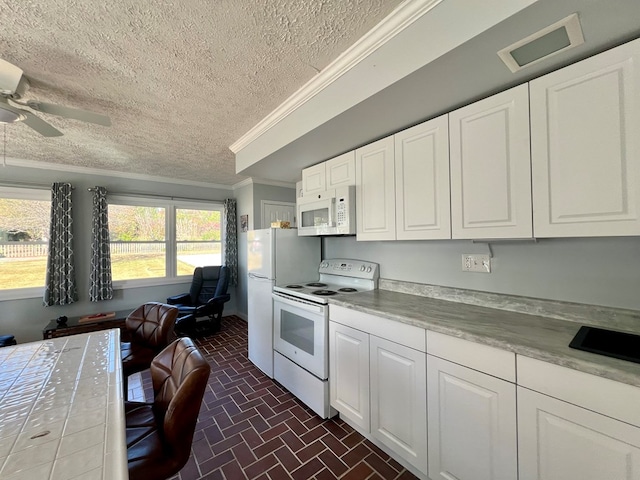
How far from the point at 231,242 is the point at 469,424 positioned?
4251 mm

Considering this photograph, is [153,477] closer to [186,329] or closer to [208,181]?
[186,329]

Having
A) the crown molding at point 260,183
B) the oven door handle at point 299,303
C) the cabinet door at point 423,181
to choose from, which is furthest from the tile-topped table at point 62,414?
the crown molding at point 260,183

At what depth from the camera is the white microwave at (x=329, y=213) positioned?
218 cm

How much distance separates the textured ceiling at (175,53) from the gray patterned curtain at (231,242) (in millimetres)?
2256

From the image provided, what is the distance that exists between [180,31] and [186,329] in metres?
3.68

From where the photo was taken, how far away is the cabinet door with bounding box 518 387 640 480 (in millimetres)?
858

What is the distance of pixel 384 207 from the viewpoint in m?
1.98

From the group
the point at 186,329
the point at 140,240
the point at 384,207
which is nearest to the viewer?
the point at 384,207

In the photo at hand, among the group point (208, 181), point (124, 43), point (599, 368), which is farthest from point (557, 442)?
point (208, 181)

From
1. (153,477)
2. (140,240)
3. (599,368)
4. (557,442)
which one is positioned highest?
(140,240)

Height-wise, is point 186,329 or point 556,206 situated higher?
point 556,206

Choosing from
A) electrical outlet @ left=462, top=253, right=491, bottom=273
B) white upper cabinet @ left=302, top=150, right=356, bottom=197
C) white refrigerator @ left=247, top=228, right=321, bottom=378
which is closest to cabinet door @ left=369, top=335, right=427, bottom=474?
electrical outlet @ left=462, top=253, right=491, bottom=273

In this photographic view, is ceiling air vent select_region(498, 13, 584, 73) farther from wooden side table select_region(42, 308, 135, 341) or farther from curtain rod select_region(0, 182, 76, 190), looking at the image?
curtain rod select_region(0, 182, 76, 190)

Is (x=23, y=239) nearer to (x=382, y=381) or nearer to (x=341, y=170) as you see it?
(x=341, y=170)
